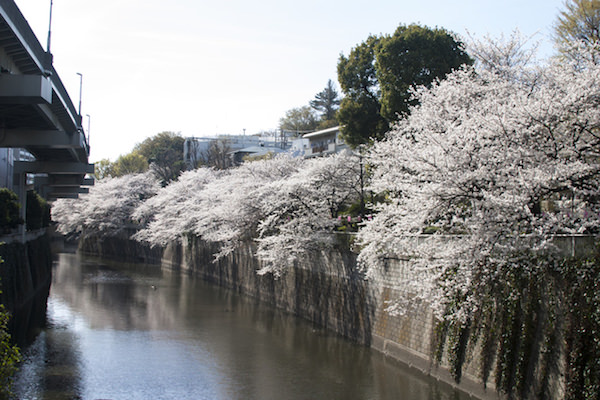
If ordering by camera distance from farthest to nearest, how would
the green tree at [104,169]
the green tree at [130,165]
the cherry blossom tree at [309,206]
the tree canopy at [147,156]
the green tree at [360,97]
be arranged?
the green tree at [104,169] < the green tree at [130,165] < the tree canopy at [147,156] < the green tree at [360,97] < the cherry blossom tree at [309,206]

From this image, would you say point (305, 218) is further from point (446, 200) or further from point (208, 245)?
point (208, 245)

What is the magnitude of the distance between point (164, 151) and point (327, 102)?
80.4 ft

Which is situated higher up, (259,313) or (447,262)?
(447,262)

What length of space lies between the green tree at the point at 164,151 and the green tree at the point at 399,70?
41.5 m

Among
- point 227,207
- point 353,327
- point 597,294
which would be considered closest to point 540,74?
point 597,294

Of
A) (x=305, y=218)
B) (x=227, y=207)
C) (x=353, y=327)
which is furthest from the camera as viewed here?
(x=227, y=207)

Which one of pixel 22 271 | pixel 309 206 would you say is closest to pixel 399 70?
pixel 309 206

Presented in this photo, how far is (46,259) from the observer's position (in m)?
42.4

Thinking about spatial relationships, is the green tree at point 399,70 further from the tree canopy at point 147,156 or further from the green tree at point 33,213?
the tree canopy at point 147,156

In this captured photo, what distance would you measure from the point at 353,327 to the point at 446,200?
33.8ft

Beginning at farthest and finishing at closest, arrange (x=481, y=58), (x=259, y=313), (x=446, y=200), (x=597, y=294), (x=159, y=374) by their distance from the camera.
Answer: (x=259, y=313), (x=481, y=58), (x=159, y=374), (x=446, y=200), (x=597, y=294)

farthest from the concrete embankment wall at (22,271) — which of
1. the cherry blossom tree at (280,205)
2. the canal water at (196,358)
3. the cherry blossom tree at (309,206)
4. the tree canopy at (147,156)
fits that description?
the tree canopy at (147,156)

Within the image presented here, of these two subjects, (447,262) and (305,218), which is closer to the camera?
(447,262)

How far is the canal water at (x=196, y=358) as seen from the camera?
56.0 feet
